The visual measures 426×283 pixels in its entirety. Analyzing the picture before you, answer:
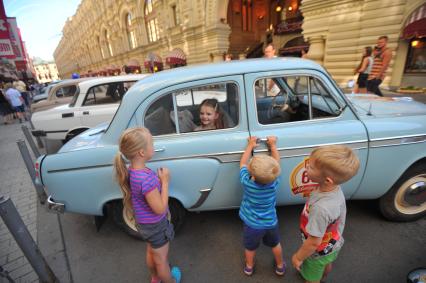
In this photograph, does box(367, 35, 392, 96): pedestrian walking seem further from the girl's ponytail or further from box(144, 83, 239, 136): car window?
the girl's ponytail

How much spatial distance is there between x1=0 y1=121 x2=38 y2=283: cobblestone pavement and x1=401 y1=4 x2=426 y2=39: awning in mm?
11658

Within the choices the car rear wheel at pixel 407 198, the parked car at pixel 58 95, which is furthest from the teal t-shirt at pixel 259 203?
the parked car at pixel 58 95

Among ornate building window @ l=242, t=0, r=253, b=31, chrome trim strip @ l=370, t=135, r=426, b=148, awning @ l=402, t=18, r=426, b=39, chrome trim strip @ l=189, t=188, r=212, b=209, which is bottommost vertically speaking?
chrome trim strip @ l=189, t=188, r=212, b=209

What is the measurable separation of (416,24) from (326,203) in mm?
10324

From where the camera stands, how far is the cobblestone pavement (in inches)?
89.7

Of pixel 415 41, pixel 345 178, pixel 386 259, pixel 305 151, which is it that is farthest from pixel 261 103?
pixel 415 41

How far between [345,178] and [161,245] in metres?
1.41

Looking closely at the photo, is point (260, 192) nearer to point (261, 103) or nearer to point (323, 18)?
point (261, 103)

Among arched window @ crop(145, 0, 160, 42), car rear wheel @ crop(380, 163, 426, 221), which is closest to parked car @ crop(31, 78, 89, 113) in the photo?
car rear wheel @ crop(380, 163, 426, 221)

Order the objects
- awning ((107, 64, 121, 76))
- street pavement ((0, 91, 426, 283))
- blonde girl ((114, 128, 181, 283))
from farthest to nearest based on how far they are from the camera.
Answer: awning ((107, 64, 121, 76)) → street pavement ((0, 91, 426, 283)) → blonde girl ((114, 128, 181, 283))

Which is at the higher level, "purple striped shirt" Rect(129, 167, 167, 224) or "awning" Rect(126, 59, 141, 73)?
"awning" Rect(126, 59, 141, 73)

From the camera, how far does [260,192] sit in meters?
1.62

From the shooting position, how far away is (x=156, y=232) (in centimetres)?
165

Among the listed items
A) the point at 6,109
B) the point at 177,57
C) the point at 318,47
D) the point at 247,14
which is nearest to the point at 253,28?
the point at 247,14
